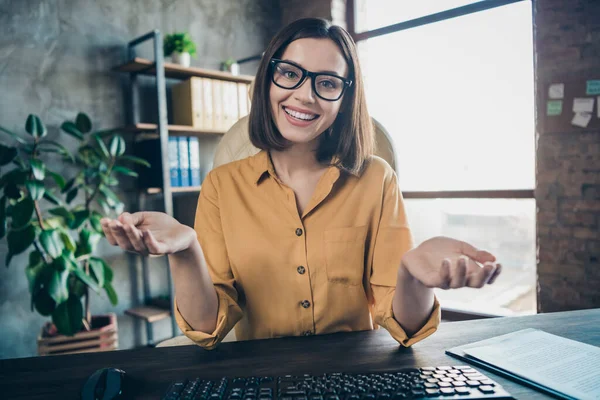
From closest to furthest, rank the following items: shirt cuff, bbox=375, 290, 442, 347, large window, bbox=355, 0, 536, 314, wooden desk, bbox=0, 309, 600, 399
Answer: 1. wooden desk, bbox=0, 309, 600, 399
2. shirt cuff, bbox=375, 290, 442, 347
3. large window, bbox=355, 0, 536, 314

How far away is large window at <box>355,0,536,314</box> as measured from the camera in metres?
2.89

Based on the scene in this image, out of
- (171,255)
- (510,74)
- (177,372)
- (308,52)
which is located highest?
(510,74)

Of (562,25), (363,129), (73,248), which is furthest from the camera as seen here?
(562,25)

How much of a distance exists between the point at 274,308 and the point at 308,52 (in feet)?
2.01

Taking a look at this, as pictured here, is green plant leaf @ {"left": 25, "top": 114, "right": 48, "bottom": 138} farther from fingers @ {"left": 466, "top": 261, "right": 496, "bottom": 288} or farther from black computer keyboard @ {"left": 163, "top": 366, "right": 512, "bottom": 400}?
fingers @ {"left": 466, "top": 261, "right": 496, "bottom": 288}

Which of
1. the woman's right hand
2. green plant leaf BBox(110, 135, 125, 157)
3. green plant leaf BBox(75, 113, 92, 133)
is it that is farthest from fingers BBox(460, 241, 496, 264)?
green plant leaf BBox(75, 113, 92, 133)

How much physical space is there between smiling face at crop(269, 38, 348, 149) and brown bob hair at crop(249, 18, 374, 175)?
0.07 feet

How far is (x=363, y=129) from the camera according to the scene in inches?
47.9

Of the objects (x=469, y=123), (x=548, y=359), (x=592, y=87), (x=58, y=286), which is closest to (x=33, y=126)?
(x=58, y=286)

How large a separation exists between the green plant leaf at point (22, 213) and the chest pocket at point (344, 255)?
5.21ft

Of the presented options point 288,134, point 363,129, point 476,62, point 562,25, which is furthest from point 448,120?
point 288,134

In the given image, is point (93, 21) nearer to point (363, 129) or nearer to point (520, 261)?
point (363, 129)

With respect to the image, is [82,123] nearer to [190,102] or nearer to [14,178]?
[14,178]

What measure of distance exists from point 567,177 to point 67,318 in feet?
8.94
